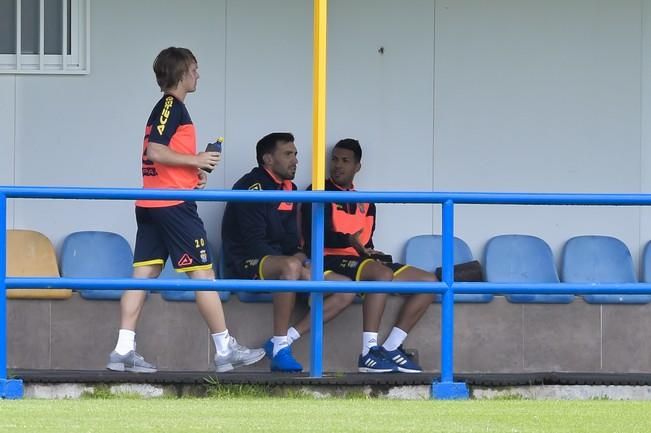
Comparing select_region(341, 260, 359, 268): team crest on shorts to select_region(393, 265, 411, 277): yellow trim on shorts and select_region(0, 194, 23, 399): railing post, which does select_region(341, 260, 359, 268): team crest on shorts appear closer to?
select_region(393, 265, 411, 277): yellow trim on shorts

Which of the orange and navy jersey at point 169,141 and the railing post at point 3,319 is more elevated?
the orange and navy jersey at point 169,141

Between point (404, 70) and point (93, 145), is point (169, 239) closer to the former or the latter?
point (93, 145)

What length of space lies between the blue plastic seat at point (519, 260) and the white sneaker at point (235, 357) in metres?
1.54

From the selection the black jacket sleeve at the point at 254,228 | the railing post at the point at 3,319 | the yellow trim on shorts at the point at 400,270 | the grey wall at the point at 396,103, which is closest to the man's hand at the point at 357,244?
the yellow trim on shorts at the point at 400,270

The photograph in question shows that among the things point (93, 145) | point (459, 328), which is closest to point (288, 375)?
point (459, 328)

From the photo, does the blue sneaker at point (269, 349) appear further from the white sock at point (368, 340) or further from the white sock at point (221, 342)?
the white sock at point (221, 342)

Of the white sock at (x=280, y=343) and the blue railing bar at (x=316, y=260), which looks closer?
the blue railing bar at (x=316, y=260)

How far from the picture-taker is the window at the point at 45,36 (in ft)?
31.4

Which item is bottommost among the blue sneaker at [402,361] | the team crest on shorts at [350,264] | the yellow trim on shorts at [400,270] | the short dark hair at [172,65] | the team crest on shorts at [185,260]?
the blue sneaker at [402,361]

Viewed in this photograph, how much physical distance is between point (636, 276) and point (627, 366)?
1.96ft

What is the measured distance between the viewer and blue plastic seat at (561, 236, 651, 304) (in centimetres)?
976

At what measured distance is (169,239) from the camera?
8.28 meters

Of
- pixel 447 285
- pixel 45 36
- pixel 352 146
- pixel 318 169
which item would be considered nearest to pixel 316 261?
pixel 318 169

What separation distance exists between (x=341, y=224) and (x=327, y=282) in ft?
4.84
